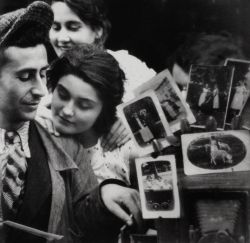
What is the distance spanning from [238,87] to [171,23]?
474 millimetres

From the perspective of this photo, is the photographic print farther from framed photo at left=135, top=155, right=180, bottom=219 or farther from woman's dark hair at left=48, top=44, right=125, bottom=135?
woman's dark hair at left=48, top=44, right=125, bottom=135

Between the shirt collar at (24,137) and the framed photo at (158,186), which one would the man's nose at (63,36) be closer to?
the shirt collar at (24,137)

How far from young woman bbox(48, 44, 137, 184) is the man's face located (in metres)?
0.07

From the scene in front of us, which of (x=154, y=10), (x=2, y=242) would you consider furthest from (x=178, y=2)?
(x=2, y=242)

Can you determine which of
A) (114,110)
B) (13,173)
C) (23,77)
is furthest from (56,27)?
(13,173)

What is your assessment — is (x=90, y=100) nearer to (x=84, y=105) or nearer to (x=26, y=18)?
(x=84, y=105)

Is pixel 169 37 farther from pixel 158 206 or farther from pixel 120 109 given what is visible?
pixel 158 206

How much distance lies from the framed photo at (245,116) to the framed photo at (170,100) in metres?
0.25

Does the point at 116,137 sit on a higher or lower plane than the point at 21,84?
lower

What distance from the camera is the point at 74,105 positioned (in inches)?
95.4

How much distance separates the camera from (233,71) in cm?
241

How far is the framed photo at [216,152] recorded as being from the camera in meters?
2.36

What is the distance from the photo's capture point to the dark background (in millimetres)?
2451

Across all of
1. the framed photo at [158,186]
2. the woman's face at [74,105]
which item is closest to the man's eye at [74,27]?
the woman's face at [74,105]
